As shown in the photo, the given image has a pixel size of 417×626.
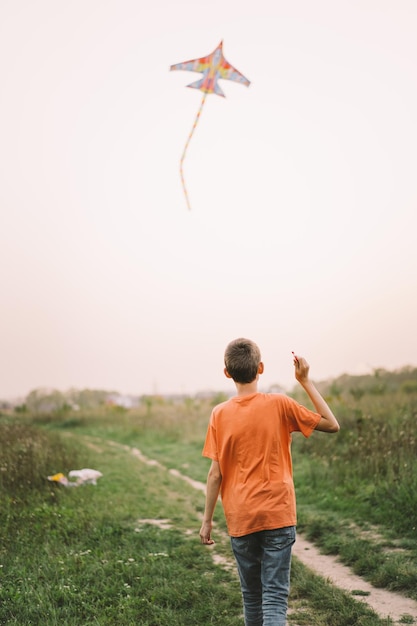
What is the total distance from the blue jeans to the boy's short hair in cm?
87

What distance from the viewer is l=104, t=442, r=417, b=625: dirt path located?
4637mm

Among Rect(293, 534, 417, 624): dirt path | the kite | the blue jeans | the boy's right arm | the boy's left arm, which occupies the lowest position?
Rect(293, 534, 417, 624): dirt path

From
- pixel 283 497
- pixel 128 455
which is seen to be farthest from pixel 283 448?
pixel 128 455

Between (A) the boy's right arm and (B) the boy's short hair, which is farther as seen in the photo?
(B) the boy's short hair

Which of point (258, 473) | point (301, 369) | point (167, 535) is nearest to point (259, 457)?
point (258, 473)

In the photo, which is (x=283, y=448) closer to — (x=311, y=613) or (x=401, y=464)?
(x=311, y=613)

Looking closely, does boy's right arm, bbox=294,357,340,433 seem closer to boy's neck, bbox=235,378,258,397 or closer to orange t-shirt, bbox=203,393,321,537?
orange t-shirt, bbox=203,393,321,537

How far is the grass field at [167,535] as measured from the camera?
4.78m

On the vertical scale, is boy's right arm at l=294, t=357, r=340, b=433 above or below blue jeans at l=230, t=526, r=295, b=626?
above

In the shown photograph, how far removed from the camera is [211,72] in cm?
838

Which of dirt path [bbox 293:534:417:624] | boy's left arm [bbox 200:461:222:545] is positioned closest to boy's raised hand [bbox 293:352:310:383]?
boy's left arm [bbox 200:461:222:545]

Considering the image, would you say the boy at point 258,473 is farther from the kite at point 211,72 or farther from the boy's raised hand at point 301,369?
the kite at point 211,72

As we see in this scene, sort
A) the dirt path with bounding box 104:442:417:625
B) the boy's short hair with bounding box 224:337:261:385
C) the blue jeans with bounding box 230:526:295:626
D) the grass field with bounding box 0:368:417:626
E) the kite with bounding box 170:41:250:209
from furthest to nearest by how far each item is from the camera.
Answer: the kite with bounding box 170:41:250:209, the grass field with bounding box 0:368:417:626, the dirt path with bounding box 104:442:417:625, the boy's short hair with bounding box 224:337:261:385, the blue jeans with bounding box 230:526:295:626

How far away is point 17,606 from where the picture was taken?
15.7 ft
